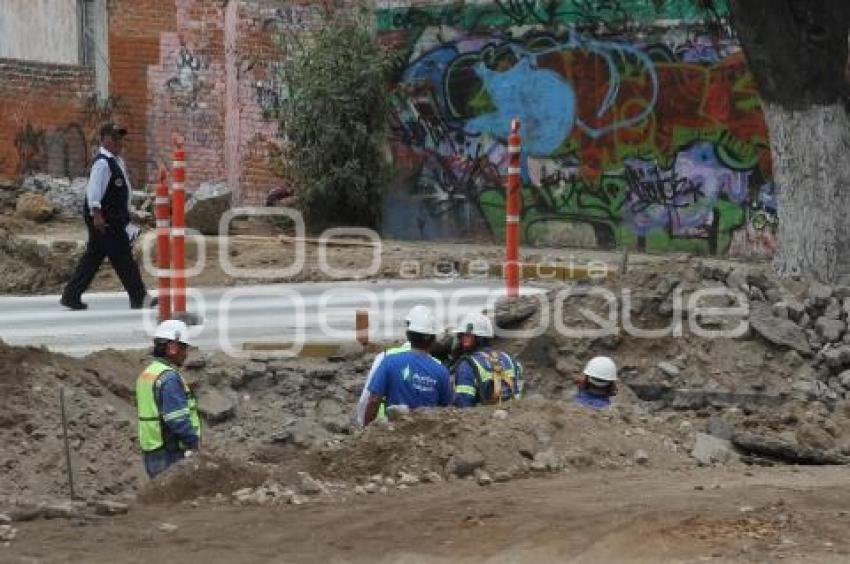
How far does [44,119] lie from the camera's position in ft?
86.7

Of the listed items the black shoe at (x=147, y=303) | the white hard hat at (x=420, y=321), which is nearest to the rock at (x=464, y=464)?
the white hard hat at (x=420, y=321)

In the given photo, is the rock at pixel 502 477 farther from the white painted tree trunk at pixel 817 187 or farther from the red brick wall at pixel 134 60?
the red brick wall at pixel 134 60

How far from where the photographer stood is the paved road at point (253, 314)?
512 inches

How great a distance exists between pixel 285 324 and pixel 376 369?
14.6 feet

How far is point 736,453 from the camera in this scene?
10188 millimetres

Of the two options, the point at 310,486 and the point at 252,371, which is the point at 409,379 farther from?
the point at 252,371

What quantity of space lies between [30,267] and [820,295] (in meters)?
10.4

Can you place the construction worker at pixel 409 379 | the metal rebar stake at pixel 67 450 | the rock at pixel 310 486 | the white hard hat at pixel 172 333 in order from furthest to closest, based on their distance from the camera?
the metal rebar stake at pixel 67 450 < the construction worker at pixel 409 379 < the white hard hat at pixel 172 333 < the rock at pixel 310 486

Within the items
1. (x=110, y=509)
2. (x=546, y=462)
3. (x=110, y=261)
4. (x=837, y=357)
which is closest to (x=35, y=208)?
(x=110, y=261)

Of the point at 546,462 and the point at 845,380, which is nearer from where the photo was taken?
the point at 546,462

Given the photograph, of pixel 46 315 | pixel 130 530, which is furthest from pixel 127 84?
pixel 130 530

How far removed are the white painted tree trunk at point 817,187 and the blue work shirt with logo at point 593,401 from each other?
3.82 meters

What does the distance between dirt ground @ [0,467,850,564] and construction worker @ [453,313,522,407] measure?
188cm

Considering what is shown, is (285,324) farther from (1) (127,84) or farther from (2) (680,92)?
(1) (127,84)
